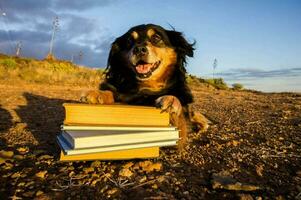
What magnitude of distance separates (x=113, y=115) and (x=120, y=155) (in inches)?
11.7

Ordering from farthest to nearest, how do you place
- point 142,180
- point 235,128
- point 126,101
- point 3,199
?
point 235,128 → point 126,101 → point 142,180 → point 3,199

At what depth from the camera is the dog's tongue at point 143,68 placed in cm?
377

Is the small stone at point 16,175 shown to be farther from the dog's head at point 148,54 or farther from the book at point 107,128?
the dog's head at point 148,54

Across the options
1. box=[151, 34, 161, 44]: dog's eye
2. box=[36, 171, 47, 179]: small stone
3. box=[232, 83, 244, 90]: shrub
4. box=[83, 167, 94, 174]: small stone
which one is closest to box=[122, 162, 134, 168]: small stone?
box=[83, 167, 94, 174]: small stone

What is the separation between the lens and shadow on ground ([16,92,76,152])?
3.45 m

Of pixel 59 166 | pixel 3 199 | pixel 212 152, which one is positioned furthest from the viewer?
pixel 212 152

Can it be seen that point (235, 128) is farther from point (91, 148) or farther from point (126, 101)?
point (91, 148)

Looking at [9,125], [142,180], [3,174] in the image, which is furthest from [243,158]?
[9,125]

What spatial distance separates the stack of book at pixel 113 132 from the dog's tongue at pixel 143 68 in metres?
1.36

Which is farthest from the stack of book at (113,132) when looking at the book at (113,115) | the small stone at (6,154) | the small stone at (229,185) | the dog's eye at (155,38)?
the dog's eye at (155,38)

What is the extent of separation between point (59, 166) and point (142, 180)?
66 centimetres

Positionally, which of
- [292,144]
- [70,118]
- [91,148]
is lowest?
[292,144]

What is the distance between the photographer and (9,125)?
4.27m

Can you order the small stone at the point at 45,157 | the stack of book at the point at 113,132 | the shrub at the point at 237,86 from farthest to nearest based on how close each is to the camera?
the shrub at the point at 237,86
the small stone at the point at 45,157
the stack of book at the point at 113,132
